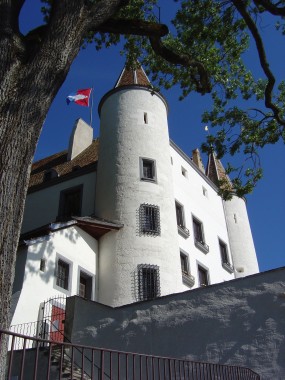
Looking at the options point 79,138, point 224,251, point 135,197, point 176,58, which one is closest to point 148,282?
point 135,197

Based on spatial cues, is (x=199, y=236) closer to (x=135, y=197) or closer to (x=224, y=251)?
(x=224, y=251)

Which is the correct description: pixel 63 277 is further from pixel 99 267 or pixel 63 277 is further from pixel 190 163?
pixel 190 163

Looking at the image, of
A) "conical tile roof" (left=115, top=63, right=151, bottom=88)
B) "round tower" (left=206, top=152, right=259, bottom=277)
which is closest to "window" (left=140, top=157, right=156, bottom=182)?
"conical tile roof" (left=115, top=63, right=151, bottom=88)

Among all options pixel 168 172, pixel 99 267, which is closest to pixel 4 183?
pixel 99 267

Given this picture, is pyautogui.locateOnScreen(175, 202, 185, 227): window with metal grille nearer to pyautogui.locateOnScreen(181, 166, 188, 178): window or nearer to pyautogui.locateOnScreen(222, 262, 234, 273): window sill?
pyautogui.locateOnScreen(181, 166, 188, 178): window

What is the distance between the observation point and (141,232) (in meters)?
20.2

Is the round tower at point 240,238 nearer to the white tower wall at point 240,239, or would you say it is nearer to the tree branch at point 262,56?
the white tower wall at point 240,239

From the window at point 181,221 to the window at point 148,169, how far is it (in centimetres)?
283

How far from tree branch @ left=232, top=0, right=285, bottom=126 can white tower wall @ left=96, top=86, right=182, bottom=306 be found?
8.31 metres

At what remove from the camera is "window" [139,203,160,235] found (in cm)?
2037

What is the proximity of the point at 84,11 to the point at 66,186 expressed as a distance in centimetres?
1759

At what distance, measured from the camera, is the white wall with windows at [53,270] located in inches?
619

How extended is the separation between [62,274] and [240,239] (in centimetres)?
1552

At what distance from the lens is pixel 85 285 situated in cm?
1911
